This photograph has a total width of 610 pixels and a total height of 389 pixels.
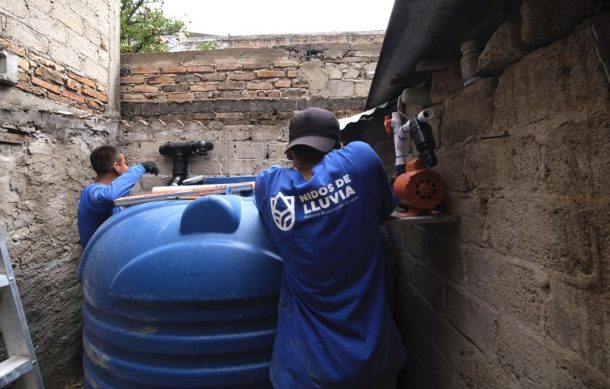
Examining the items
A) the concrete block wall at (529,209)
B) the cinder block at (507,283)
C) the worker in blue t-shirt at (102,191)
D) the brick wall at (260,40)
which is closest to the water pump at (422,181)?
the concrete block wall at (529,209)

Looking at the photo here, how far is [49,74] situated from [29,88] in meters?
0.30

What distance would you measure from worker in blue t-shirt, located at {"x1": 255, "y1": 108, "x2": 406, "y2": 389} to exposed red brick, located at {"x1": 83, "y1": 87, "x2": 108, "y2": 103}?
301 centimetres

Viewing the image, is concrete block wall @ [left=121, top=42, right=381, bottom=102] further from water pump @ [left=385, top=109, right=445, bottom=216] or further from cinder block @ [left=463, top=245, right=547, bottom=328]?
cinder block @ [left=463, top=245, right=547, bottom=328]

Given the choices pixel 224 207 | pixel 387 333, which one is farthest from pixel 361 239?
pixel 224 207

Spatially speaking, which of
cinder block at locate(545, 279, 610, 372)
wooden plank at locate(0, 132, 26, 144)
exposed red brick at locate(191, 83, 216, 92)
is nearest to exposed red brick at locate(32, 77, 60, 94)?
wooden plank at locate(0, 132, 26, 144)

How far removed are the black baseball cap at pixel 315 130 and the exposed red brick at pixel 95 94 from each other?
9.57 ft

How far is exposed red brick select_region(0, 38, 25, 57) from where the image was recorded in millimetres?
2503

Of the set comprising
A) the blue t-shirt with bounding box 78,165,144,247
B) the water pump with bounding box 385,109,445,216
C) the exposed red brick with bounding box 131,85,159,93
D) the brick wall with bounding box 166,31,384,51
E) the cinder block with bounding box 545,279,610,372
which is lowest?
the cinder block with bounding box 545,279,610,372

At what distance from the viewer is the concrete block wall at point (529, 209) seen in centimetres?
83

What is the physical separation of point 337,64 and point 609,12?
3408 millimetres

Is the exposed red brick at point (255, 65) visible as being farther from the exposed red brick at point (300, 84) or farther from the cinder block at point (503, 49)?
the cinder block at point (503, 49)

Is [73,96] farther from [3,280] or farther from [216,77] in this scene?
[3,280]

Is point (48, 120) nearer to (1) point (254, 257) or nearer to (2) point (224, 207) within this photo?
(2) point (224, 207)

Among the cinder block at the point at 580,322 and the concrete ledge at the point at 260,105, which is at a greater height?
the concrete ledge at the point at 260,105
